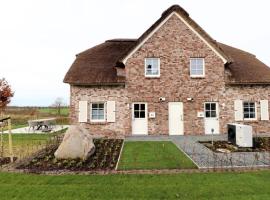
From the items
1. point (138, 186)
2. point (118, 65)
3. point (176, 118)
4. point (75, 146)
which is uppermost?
point (118, 65)

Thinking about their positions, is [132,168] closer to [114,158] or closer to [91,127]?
[114,158]

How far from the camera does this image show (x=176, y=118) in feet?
64.5

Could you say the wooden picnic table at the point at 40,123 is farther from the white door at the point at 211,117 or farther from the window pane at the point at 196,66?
the white door at the point at 211,117

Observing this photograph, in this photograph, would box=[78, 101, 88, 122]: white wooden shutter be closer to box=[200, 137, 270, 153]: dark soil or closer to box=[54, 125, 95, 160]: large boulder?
box=[54, 125, 95, 160]: large boulder

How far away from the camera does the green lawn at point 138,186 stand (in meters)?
6.86

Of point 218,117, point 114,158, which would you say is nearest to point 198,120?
point 218,117

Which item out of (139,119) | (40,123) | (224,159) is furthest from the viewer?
(40,123)

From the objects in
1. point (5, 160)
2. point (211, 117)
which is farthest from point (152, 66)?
point (5, 160)

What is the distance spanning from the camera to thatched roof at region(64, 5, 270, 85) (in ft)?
64.2

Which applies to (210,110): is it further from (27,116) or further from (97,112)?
(27,116)

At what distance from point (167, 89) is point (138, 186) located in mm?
12677

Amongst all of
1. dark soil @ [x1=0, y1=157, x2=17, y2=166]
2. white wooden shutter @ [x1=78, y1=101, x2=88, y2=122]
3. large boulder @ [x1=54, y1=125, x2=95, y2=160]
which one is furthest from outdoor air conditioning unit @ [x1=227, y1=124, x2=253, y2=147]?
dark soil @ [x1=0, y1=157, x2=17, y2=166]

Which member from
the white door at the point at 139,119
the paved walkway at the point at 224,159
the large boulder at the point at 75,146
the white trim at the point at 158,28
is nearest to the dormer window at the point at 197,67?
the white trim at the point at 158,28

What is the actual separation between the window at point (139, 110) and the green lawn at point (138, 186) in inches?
437
